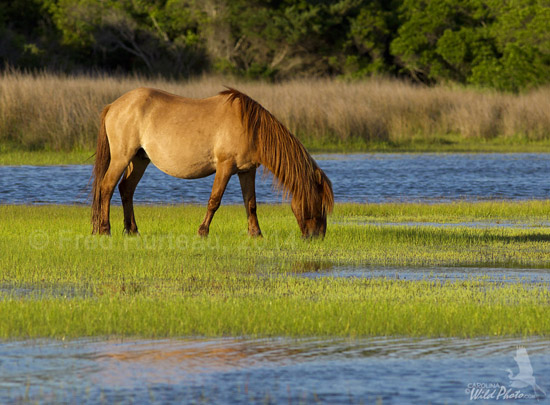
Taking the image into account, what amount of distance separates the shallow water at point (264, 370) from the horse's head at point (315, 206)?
4768mm

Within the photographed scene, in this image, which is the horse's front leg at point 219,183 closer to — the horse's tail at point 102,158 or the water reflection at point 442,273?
the horse's tail at point 102,158

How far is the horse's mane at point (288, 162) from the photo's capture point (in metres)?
11.2

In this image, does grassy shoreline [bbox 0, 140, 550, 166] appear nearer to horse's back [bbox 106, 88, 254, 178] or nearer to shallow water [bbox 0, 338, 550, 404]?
horse's back [bbox 106, 88, 254, 178]

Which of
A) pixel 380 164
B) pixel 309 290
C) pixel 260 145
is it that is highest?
pixel 260 145

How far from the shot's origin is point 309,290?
8.30 m

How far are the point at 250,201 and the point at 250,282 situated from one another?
321 cm

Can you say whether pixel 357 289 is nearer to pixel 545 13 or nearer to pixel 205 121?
pixel 205 121

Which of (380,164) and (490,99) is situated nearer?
(380,164)

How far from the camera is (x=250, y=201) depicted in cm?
1187

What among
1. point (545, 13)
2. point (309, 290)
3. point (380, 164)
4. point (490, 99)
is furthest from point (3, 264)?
point (545, 13)

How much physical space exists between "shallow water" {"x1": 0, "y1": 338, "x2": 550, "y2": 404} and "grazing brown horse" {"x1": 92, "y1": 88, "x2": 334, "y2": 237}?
4.89 metres

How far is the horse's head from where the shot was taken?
11.2m

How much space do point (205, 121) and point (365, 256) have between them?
8.53 ft

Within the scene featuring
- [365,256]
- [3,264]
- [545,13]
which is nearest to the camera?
[3,264]
